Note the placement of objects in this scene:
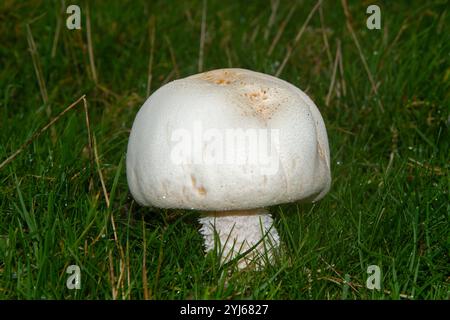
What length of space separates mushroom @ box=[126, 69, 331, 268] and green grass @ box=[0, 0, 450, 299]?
21 cm

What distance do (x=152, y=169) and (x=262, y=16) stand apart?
2.63m

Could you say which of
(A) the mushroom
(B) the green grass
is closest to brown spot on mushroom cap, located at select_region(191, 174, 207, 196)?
(A) the mushroom

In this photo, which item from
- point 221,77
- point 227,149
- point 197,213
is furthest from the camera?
point 197,213

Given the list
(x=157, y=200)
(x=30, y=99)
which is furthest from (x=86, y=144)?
(x=157, y=200)

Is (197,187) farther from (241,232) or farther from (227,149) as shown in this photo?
(241,232)

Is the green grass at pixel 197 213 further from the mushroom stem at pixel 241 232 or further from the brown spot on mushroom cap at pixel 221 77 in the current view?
the brown spot on mushroom cap at pixel 221 77

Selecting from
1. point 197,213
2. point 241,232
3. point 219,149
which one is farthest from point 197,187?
point 197,213

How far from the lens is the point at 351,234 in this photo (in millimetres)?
2717

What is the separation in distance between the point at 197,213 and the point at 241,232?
1.21ft

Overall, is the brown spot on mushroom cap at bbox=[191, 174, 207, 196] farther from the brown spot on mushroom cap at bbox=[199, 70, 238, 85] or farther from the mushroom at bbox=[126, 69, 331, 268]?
the brown spot on mushroom cap at bbox=[199, 70, 238, 85]

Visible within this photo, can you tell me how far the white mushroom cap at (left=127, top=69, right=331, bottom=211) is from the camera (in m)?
2.30

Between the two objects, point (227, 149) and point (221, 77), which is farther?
point (221, 77)

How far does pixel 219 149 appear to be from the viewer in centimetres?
230

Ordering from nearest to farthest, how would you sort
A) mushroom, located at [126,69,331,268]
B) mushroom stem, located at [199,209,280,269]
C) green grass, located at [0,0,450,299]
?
mushroom, located at [126,69,331,268]
green grass, located at [0,0,450,299]
mushroom stem, located at [199,209,280,269]
